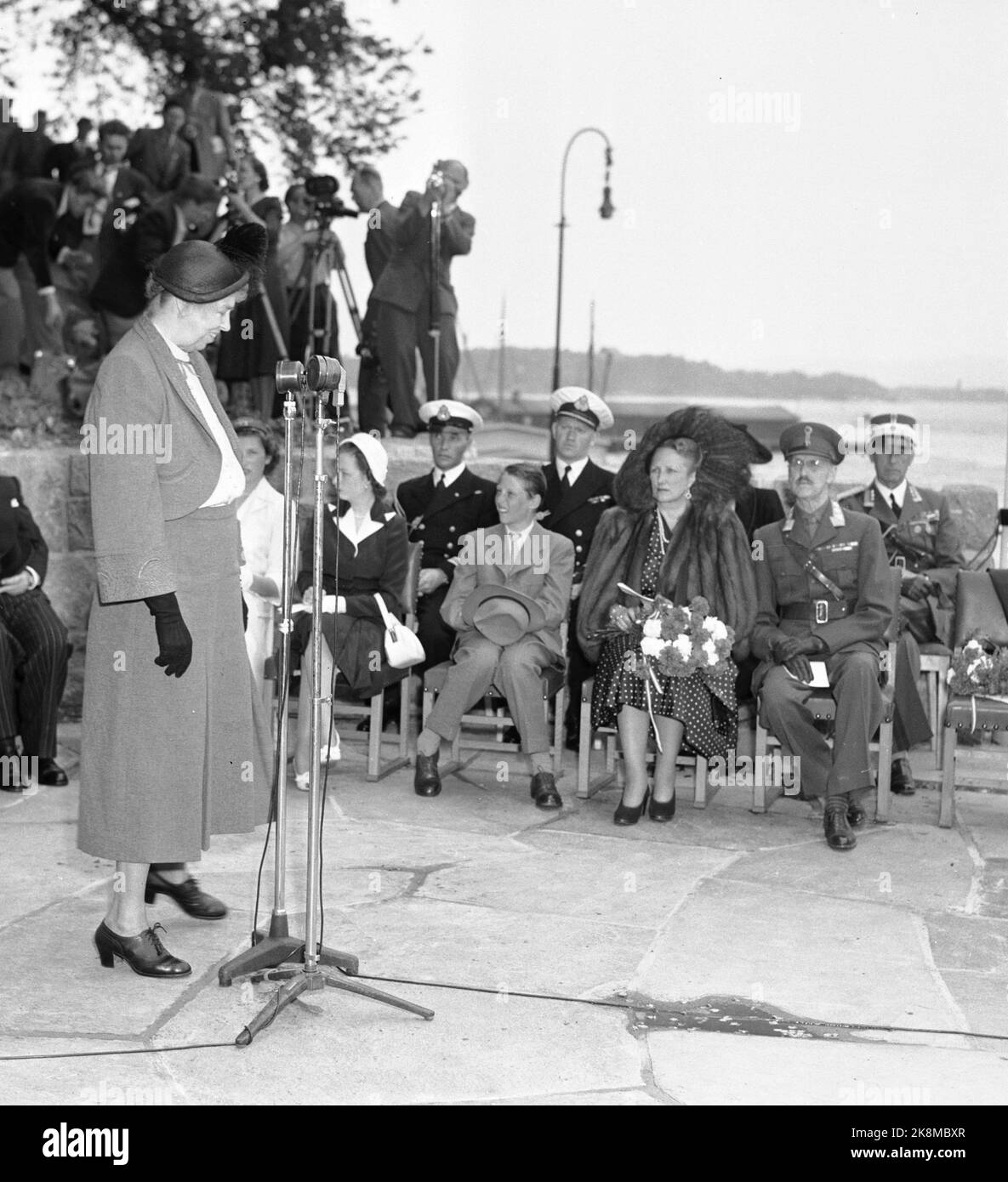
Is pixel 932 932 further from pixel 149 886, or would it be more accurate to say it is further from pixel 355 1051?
pixel 149 886

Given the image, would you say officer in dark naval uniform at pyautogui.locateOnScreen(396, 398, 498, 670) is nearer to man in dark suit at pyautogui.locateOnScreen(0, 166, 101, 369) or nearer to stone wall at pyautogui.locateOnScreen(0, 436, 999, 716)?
stone wall at pyautogui.locateOnScreen(0, 436, 999, 716)

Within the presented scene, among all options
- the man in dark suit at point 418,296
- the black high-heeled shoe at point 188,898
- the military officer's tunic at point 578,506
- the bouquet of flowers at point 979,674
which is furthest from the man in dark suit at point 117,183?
the black high-heeled shoe at point 188,898

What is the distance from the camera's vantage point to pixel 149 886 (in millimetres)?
4527

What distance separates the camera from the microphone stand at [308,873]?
11.9 ft

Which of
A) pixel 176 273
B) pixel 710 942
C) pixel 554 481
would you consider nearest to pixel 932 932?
pixel 710 942

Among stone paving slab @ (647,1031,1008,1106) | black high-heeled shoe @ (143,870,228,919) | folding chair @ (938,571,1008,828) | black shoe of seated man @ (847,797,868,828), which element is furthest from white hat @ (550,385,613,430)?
stone paving slab @ (647,1031,1008,1106)

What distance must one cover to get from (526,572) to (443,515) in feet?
3.07

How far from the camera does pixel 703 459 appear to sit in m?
6.23

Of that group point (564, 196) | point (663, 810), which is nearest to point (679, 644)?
point (663, 810)

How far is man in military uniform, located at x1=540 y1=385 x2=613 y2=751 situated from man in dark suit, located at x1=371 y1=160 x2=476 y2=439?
2.21 metres

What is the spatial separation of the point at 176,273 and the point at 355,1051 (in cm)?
188

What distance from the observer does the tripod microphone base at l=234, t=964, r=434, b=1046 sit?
3.65 meters

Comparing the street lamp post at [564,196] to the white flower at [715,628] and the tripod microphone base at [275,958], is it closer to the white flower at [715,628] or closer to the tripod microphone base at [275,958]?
the white flower at [715,628]

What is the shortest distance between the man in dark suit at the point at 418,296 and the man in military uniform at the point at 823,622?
11.6 ft
